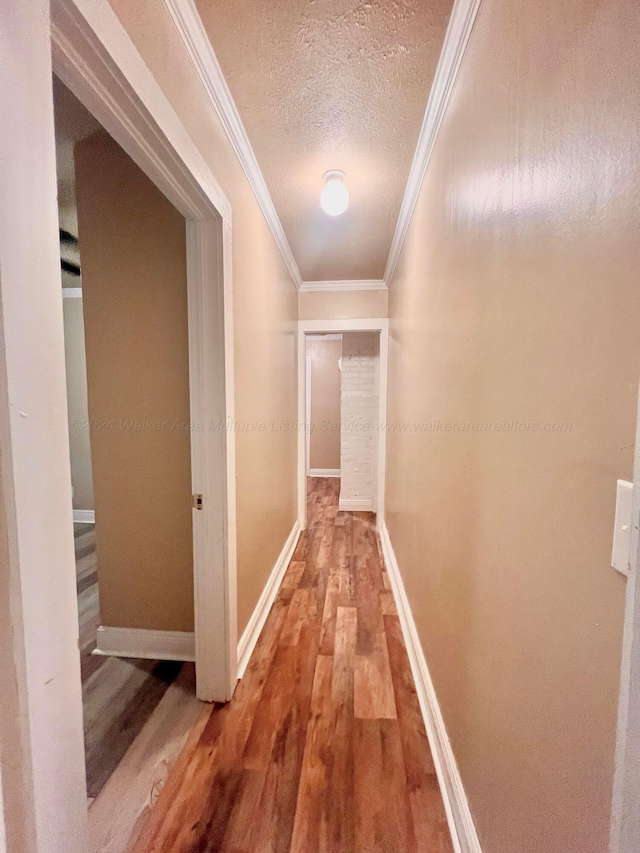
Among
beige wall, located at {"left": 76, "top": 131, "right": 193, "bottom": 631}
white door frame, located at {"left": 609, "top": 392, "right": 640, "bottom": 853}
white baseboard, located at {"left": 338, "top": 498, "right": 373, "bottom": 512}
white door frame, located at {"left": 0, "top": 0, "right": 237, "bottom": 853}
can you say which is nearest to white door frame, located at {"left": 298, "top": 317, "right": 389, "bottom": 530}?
white baseboard, located at {"left": 338, "top": 498, "right": 373, "bottom": 512}

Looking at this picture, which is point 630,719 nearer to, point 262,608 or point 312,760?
point 312,760

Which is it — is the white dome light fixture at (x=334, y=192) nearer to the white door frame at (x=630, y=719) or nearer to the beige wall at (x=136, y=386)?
the beige wall at (x=136, y=386)

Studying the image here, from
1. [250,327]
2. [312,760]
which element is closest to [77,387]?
[250,327]

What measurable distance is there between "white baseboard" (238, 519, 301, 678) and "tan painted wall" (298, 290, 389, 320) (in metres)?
2.10

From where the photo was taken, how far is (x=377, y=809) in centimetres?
109

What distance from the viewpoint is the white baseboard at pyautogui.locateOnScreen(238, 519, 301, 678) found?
5.54 ft

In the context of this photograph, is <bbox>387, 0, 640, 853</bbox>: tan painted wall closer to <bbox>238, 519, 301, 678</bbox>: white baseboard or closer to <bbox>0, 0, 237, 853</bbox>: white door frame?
<bbox>0, 0, 237, 853</bbox>: white door frame

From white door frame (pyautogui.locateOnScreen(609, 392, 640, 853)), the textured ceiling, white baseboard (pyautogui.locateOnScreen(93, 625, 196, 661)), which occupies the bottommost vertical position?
white baseboard (pyautogui.locateOnScreen(93, 625, 196, 661))

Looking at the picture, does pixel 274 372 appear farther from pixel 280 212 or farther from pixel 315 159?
pixel 315 159

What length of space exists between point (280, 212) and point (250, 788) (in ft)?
8.95

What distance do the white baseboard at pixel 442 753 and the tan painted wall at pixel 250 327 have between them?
0.85m

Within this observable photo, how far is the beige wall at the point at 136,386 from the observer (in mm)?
1590

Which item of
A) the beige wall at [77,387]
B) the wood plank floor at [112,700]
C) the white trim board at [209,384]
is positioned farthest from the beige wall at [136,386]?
the beige wall at [77,387]

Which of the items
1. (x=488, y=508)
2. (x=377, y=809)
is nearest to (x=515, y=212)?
(x=488, y=508)
